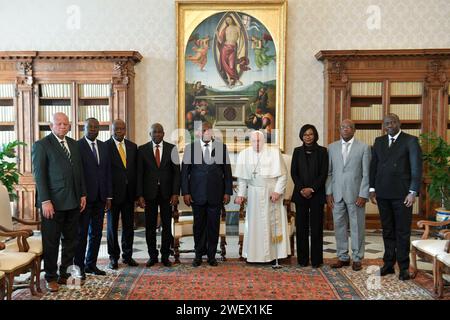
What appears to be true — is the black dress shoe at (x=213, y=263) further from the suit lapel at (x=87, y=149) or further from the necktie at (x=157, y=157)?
the suit lapel at (x=87, y=149)

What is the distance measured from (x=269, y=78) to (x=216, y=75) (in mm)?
963

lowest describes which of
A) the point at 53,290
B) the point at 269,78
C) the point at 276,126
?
the point at 53,290

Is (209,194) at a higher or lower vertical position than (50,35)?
lower

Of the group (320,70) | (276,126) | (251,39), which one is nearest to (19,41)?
(251,39)

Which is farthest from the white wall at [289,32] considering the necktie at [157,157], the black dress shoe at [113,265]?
the black dress shoe at [113,265]

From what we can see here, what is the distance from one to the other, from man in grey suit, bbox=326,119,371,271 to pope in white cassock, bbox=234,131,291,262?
0.63 meters

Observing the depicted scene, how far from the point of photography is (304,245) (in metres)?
5.35

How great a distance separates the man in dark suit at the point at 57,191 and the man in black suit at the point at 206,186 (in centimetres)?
133

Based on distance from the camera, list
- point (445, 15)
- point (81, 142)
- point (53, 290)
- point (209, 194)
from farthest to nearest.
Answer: point (445, 15) < point (209, 194) < point (81, 142) < point (53, 290)

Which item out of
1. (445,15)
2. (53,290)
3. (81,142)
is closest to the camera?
(53,290)

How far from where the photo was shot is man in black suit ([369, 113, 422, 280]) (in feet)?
15.3

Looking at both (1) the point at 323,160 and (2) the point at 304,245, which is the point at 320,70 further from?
(2) the point at 304,245

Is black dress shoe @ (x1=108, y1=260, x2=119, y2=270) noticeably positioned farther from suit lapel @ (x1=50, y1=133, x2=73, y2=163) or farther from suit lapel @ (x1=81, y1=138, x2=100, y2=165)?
suit lapel @ (x1=50, y1=133, x2=73, y2=163)

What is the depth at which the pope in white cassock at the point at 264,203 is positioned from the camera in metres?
5.41
